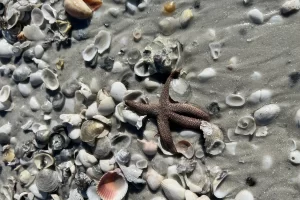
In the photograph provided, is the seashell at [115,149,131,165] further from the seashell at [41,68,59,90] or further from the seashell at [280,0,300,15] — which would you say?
the seashell at [280,0,300,15]

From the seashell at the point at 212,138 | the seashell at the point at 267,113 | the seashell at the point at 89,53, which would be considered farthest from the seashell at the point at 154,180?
the seashell at the point at 89,53

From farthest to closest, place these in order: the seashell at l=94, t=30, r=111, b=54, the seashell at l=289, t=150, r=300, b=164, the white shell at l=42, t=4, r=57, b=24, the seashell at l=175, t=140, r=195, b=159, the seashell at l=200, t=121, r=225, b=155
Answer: the white shell at l=42, t=4, r=57, b=24
the seashell at l=94, t=30, r=111, b=54
the seashell at l=175, t=140, r=195, b=159
the seashell at l=200, t=121, r=225, b=155
the seashell at l=289, t=150, r=300, b=164

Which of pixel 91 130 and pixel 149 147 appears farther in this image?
pixel 91 130

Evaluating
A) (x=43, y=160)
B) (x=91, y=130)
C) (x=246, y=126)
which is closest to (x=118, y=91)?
(x=91, y=130)

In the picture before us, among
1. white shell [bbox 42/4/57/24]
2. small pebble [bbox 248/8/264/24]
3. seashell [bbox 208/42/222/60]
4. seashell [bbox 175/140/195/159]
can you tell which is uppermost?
small pebble [bbox 248/8/264/24]

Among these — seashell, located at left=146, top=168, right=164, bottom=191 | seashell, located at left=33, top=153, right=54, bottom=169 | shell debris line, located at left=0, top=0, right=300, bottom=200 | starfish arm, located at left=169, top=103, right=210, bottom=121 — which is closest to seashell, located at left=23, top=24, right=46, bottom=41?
shell debris line, located at left=0, top=0, right=300, bottom=200

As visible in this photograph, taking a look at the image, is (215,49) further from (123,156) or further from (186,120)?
(123,156)
